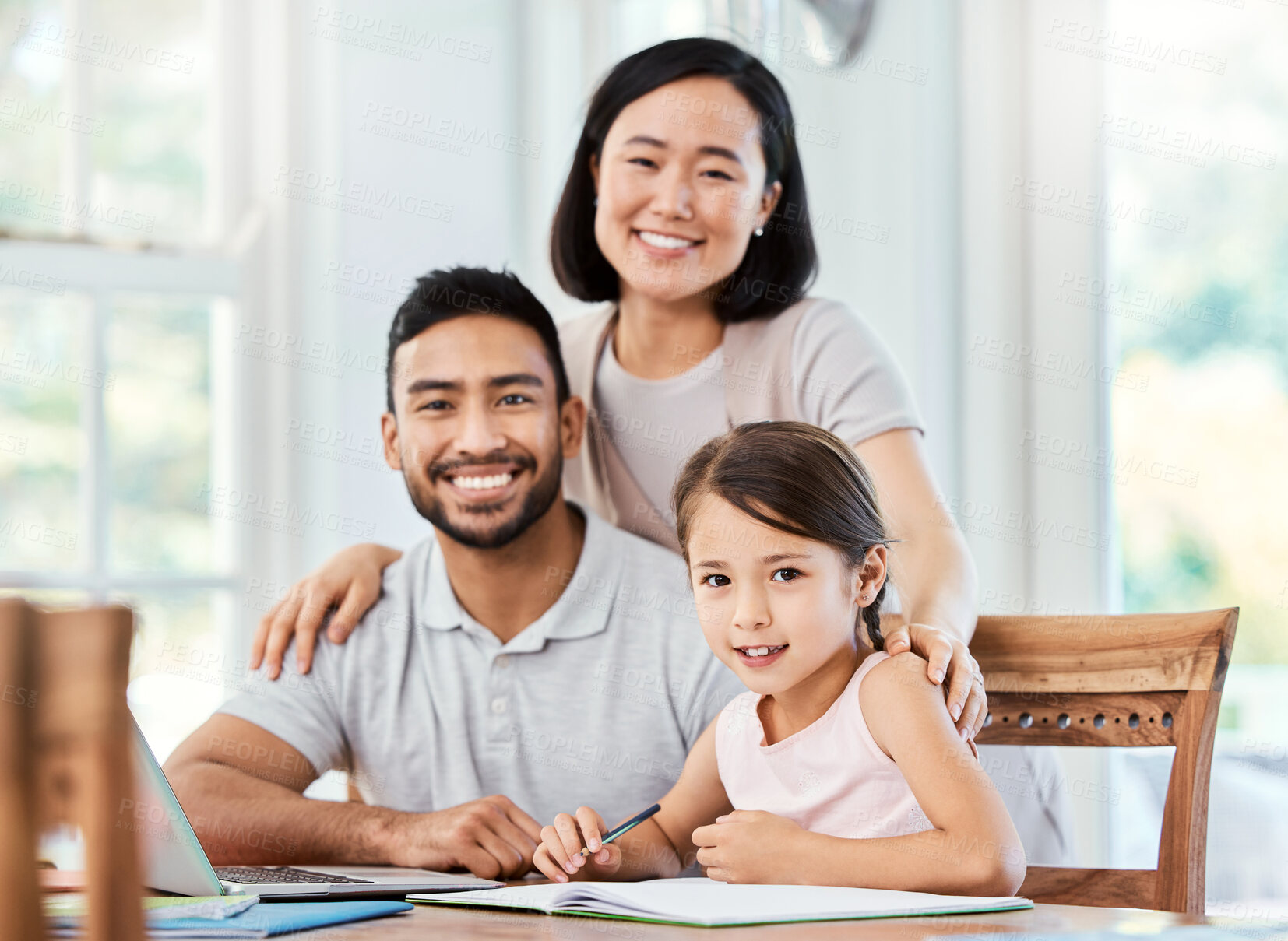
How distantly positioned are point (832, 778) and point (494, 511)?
0.60 m

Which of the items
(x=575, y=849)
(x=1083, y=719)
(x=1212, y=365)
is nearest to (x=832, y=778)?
(x=575, y=849)

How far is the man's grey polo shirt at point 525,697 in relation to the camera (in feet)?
4.57

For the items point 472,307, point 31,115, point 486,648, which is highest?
point 31,115

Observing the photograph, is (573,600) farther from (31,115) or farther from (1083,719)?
(31,115)

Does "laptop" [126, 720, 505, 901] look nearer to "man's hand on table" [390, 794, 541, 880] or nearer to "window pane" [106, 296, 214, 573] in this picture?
"man's hand on table" [390, 794, 541, 880]

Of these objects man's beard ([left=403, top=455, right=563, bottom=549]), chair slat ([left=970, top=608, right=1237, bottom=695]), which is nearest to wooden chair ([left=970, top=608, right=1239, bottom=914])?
chair slat ([left=970, top=608, right=1237, bottom=695])

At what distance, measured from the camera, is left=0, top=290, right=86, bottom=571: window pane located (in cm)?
234

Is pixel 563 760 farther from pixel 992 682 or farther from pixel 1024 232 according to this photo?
pixel 1024 232

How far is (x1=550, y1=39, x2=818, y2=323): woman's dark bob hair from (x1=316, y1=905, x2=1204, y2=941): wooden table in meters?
0.94

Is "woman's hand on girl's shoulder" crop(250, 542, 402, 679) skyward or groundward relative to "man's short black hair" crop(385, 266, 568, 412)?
groundward

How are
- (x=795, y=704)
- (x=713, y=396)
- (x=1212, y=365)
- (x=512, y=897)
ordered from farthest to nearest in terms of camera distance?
(x=1212, y=365), (x=713, y=396), (x=795, y=704), (x=512, y=897)

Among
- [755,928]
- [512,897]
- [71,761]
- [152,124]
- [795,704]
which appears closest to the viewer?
[71,761]

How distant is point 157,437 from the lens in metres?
2.46

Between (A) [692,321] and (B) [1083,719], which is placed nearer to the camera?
(B) [1083,719]
